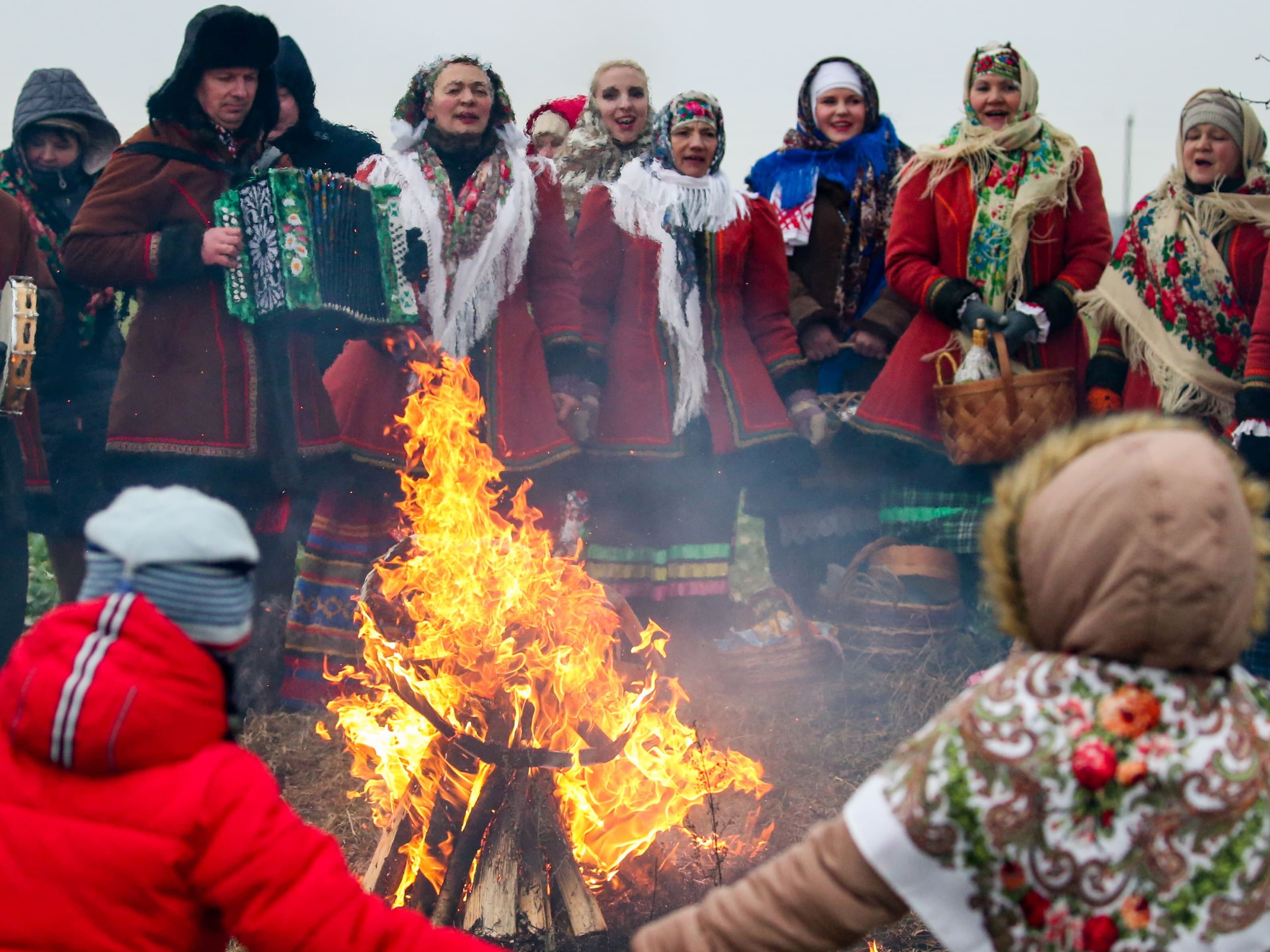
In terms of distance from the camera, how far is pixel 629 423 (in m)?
5.48

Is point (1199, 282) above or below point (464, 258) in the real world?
below

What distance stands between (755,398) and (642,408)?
0.54 m

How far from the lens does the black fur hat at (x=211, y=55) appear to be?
4.60 metres

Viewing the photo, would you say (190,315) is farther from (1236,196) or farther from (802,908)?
(1236,196)

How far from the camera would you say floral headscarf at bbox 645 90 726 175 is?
5527mm

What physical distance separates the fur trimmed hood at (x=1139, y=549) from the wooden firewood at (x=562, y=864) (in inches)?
77.8

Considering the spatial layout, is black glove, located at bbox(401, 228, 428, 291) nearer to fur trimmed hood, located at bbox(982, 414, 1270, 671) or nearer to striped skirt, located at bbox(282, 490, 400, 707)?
striped skirt, located at bbox(282, 490, 400, 707)

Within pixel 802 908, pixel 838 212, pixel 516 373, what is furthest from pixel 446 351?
pixel 802 908

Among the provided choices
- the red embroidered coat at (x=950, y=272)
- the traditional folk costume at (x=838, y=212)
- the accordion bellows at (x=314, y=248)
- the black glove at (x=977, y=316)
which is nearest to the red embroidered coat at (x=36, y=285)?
the accordion bellows at (x=314, y=248)

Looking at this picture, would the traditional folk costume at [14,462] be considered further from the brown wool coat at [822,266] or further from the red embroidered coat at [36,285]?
the brown wool coat at [822,266]

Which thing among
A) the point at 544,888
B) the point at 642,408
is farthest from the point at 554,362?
the point at 544,888

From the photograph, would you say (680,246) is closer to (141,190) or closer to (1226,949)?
(141,190)

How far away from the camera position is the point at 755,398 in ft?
18.4

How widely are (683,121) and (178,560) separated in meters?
4.17
